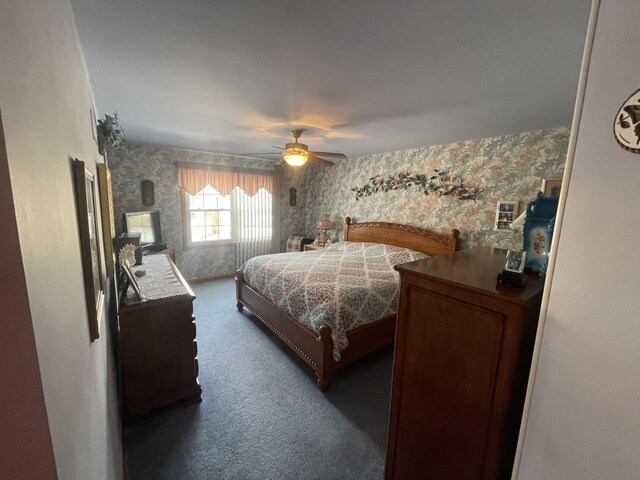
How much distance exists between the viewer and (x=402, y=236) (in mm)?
3852

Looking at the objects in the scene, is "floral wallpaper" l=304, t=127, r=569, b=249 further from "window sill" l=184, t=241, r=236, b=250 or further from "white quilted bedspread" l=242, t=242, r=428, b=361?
"window sill" l=184, t=241, r=236, b=250

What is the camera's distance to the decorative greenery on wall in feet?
10.7

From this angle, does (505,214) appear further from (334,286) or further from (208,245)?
(208,245)

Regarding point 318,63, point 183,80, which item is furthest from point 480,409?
point 183,80

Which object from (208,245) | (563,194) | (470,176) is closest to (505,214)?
(470,176)

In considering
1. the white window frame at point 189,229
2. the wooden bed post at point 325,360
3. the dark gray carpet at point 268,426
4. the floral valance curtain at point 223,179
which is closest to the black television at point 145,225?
the white window frame at point 189,229

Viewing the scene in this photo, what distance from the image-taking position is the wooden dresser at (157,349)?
1.69 meters

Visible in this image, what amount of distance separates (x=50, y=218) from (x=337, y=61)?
1449 millimetres

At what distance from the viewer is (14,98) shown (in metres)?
0.38

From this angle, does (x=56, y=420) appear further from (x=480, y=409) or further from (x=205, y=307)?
(x=205, y=307)

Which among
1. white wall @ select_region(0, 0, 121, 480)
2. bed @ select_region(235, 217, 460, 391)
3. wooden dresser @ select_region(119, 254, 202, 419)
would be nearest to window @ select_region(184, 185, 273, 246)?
bed @ select_region(235, 217, 460, 391)

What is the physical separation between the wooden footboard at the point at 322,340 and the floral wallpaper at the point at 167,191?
225 cm

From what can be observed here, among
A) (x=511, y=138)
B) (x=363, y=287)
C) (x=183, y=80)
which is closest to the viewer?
(x=183, y=80)

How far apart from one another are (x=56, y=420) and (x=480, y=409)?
116 centimetres
